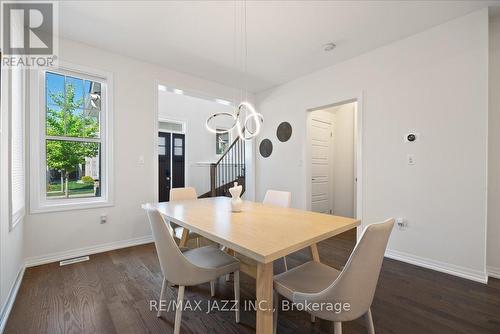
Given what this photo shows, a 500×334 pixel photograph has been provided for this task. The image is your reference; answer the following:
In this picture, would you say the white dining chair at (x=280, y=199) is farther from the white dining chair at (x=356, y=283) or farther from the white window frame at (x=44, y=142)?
the white window frame at (x=44, y=142)

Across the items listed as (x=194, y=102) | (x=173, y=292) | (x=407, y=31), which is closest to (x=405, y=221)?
(x=407, y=31)

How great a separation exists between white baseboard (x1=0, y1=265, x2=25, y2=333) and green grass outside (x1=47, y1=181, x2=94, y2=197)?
0.90m

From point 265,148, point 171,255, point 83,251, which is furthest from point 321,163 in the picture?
point 83,251

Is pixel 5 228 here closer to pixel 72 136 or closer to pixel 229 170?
pixel 72 136

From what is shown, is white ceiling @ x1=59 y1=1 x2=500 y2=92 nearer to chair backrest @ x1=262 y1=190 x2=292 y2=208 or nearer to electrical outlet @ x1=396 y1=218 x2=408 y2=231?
chair backrest @ x1=262 y1=190 x2=292 y2=208

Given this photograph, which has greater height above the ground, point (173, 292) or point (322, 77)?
point (322, 77)

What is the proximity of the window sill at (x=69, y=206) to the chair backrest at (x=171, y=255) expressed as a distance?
2111 mm

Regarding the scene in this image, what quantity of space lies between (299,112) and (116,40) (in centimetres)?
285

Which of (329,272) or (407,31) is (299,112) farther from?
(329,272)

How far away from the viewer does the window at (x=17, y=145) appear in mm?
1964

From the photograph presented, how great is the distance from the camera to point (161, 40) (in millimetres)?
2820

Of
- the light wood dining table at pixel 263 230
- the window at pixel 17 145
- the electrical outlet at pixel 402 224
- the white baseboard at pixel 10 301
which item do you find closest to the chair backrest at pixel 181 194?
the light wood dining table at pixel 263 230

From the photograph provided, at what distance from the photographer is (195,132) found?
6.31 m

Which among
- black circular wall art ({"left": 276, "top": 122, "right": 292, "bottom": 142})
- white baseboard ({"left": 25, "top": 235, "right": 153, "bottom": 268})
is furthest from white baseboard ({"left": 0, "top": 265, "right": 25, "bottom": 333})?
black circular wall art ({"left": 276, "top": 122, "right": 292, "bottom": 142})
